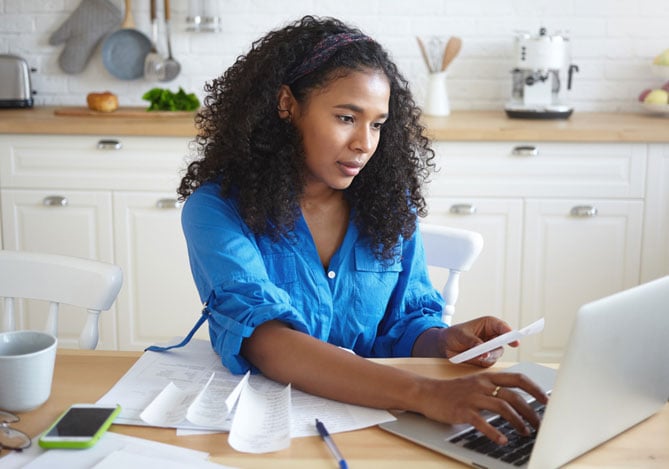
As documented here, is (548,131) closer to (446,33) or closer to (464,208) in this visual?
(464,208)

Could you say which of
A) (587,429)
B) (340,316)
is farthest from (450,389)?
(340,316)

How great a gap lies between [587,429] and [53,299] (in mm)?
984

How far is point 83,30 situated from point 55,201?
0.86 metres

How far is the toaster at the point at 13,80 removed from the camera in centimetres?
337

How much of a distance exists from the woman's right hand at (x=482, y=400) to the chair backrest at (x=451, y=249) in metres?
0.64

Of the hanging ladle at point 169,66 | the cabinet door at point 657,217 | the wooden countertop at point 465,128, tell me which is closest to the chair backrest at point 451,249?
the wooden countertop at point 465,128

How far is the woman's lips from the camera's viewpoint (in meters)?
1.50

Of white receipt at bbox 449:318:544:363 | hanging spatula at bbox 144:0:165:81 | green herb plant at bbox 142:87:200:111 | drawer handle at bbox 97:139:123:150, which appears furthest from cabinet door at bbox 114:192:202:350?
white receipt at bbox 449:318:544:363

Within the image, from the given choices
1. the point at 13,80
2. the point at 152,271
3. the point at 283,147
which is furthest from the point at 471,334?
the point at 13,80

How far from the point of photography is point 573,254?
301 cm

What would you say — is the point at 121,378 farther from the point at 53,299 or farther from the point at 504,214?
the point at 504,214

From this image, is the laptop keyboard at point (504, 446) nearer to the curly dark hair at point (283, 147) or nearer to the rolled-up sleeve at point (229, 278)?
the rolled-up sleeve at point (229, 278)

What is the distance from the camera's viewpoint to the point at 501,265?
302cm

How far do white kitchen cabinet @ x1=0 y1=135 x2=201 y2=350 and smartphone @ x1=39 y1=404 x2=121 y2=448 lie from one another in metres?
1.91
